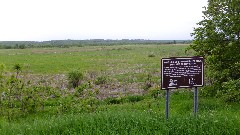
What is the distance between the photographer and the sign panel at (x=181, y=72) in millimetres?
8422

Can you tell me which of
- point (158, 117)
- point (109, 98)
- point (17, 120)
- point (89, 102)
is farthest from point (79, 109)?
point (109, 98)

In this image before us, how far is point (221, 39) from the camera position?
1202cm

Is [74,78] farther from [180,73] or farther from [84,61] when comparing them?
[84,61]

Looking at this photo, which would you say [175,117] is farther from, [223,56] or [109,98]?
[109,98]

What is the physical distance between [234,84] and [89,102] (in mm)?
4907

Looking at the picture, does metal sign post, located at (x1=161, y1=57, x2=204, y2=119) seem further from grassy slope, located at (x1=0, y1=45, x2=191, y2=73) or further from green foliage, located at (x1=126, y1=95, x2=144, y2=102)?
grassy slope, located at (x1=0, y1=45, x2=191, y2=73)

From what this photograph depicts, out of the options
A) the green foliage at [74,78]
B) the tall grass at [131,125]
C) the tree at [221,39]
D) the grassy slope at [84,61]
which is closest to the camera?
the tall grass at [131,125]

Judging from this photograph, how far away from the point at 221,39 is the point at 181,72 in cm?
426

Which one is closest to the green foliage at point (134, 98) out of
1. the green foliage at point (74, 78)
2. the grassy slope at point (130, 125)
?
the green foliage at point (74, 78)

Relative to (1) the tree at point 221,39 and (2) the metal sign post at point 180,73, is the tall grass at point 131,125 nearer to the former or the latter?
(2) the metal sign post at point 180,73

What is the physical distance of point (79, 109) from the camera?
35.3 feet

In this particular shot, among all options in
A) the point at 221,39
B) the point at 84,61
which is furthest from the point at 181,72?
the point at 84,61

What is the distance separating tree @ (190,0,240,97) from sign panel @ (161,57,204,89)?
10.3 feet

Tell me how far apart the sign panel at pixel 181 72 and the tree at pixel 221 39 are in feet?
10.3
